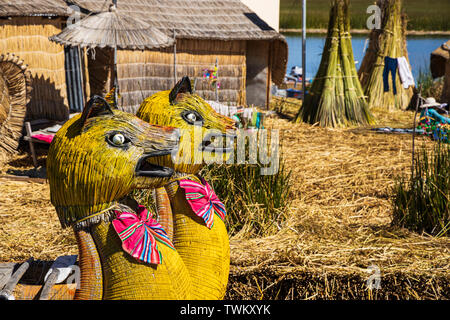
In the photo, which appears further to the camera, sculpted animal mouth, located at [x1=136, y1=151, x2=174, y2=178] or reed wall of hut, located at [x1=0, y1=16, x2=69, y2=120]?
reed wall of hut, located at [x1=0, y1=16, x2=69, y2=120]

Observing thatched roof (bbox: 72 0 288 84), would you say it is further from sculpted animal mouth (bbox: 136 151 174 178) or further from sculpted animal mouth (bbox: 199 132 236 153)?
sculpted animal mouth (bbox: 136 151 174 178)

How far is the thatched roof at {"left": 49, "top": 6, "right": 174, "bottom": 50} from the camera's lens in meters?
7.16

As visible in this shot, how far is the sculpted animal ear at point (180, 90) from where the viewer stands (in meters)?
2.80

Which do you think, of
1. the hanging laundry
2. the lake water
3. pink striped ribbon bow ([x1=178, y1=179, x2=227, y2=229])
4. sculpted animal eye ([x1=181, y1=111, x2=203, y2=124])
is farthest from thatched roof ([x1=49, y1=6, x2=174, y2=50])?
the lake water

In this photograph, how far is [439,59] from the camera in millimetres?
12359

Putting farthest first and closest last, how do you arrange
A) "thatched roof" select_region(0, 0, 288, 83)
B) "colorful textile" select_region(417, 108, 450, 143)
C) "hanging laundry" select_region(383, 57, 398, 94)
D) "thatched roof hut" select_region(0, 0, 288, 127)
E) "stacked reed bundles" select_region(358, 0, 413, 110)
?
"stacked reed bundles" select_region(358, 0, 413, 110), "hanging laundry" select_region(383, 57, 398, 94), "thatched roof" select_region(0, 0, 288, 83), "colorful textile" select_region(417, 108, 450, 143), "thatched roof hut" select_region(0, 0, 288, 127)

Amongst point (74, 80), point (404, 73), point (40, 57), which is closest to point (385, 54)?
point (404, 73)


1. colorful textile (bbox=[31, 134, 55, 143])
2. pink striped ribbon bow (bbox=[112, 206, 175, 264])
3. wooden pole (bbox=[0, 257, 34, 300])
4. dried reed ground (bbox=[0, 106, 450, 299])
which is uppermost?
pink striped ribbon bow (bbox=[112, 206, 175, 264])

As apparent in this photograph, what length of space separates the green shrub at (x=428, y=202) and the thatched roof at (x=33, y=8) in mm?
5568

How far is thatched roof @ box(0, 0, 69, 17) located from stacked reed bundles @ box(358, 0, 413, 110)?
22.5 feet

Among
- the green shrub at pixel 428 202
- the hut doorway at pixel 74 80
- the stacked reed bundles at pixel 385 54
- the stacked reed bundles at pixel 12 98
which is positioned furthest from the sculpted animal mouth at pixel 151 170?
the stacked reed bundles at pixel 385 54

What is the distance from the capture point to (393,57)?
11570 mm

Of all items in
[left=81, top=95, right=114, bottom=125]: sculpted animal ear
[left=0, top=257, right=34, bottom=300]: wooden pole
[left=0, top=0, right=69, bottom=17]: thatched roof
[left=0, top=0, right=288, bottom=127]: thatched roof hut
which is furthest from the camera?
[left=0, top=0, right=288, bottom=127]: thatched roof hut

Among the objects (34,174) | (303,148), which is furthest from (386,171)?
(34,174)
